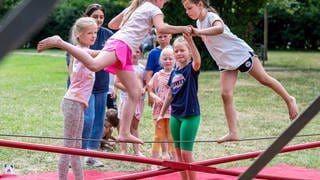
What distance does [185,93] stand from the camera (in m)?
5.00

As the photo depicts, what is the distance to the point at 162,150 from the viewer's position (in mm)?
6559

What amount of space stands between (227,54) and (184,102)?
565mm

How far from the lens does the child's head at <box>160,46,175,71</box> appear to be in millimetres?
5816

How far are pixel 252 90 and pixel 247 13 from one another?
268 inches

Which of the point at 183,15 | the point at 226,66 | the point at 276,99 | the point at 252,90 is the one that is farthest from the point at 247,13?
the point at 226,66

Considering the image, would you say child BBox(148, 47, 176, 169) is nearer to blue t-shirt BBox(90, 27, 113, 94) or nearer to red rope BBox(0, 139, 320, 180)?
blue t-shirt BBox(90, 27, 113, 94)

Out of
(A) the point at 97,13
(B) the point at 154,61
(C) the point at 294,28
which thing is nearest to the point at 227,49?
(A) the point at 97,13

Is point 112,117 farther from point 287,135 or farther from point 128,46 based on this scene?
point 287,135

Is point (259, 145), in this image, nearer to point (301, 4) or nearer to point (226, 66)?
point (226, 66)

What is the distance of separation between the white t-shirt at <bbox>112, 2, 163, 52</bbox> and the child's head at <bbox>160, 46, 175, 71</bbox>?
166 centimetres

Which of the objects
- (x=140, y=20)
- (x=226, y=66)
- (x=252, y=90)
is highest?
(x=140, y=20)

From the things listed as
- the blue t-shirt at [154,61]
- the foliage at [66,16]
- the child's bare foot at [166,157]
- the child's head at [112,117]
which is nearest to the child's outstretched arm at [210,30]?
the blue t-shirt at [154,61]

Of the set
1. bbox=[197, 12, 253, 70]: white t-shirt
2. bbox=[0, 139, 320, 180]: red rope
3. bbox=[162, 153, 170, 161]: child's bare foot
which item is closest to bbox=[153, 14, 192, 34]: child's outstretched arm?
bbox=[197, 12, 253, 70]: white t-shirt

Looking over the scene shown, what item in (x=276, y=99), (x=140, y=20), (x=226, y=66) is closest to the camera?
(x=140, y=20)
